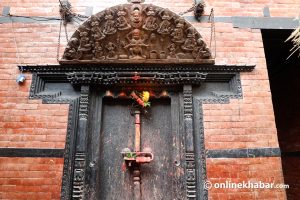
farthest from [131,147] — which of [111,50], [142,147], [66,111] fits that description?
[111,50]

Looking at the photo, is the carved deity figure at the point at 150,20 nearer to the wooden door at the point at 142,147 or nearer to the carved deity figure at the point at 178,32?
the carved deity figure at the point at 178,32

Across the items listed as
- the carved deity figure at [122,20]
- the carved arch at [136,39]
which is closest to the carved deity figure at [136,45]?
the carved arch at [136,39]

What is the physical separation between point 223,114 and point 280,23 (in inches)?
73.0

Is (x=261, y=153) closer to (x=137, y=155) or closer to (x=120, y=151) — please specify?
(x=137, y=155)

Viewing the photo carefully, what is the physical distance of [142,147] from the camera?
159 inches

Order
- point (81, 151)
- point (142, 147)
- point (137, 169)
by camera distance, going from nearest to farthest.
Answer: point (81, 151) < point (137, 169) < point (142, 147)

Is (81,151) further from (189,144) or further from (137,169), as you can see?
(189,144)

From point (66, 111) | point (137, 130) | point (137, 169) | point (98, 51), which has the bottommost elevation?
point (137, 169)

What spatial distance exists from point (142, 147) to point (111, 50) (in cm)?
152

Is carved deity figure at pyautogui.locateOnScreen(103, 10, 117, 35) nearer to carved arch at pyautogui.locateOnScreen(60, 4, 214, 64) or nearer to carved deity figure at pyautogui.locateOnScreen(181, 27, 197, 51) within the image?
carved arch at pyautogui.locateOnScreen(60, 4, 214, 64)

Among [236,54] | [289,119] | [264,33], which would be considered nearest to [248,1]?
[264,33]

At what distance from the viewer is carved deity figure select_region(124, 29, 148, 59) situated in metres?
4.13

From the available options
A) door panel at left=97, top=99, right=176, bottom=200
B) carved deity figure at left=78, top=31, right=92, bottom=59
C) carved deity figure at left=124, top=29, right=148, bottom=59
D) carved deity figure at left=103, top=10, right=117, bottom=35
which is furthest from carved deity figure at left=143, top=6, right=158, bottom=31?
door panel at left=97, top=99, right=176, bottom=200

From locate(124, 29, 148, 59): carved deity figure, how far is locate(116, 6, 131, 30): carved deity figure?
5.0 inches
